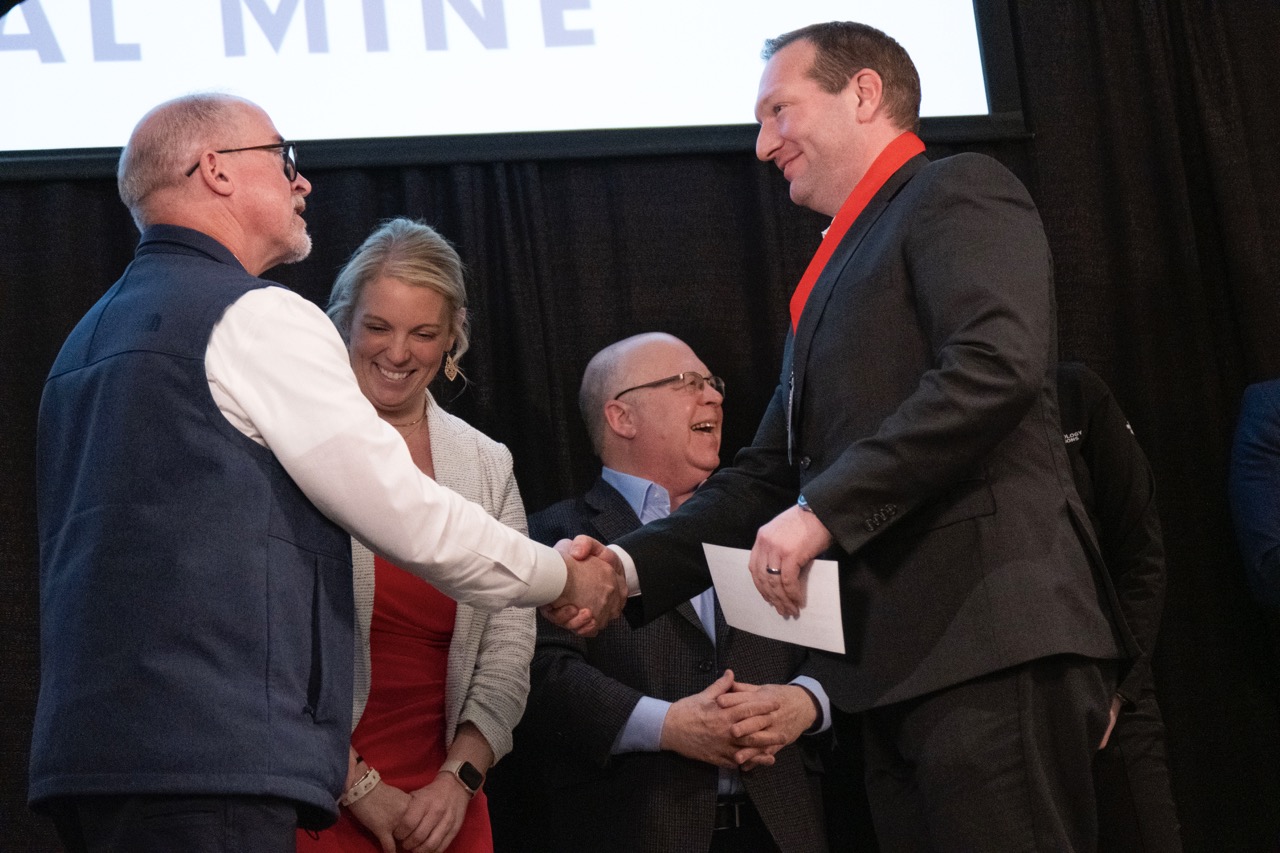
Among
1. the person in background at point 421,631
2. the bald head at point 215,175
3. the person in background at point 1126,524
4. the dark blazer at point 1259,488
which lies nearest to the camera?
the bald head at point 215,175

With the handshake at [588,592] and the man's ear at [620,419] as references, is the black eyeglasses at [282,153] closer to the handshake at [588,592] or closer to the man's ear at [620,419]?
the handshake at [588,592]

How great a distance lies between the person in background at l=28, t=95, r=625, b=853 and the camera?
1.45 m

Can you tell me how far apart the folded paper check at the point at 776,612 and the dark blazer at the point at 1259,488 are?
1.64m

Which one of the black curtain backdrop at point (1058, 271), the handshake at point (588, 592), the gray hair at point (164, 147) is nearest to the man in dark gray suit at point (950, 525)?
the handshake at point (588, 592)

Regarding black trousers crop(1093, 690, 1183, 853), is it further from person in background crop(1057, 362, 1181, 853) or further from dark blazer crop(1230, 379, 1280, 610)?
dark blazer crop(1230, 379, 1280, 610)

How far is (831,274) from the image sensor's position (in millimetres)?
1898

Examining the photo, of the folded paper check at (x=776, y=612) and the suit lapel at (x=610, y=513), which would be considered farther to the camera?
the suit lapel at (x=610, y=513)

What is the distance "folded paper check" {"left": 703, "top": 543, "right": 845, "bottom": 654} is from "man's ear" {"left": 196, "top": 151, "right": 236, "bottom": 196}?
87cm

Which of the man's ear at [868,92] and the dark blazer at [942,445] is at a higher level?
the man's ear at [868,92]

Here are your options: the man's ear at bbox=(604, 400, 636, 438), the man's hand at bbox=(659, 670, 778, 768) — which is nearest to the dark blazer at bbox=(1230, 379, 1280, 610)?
the man's hand at bbox=(659, 670, 778, 768)

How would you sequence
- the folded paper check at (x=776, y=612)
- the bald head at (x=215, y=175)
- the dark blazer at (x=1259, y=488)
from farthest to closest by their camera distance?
the dark blazer at (x=1259, y=488)
the bald head at (x=215, y=175)
the folded paper check at (x=776, y=612)

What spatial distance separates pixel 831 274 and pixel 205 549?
94cm

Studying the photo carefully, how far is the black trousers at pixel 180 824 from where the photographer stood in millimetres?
1440

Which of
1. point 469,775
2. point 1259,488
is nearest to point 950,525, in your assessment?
point 469,775
